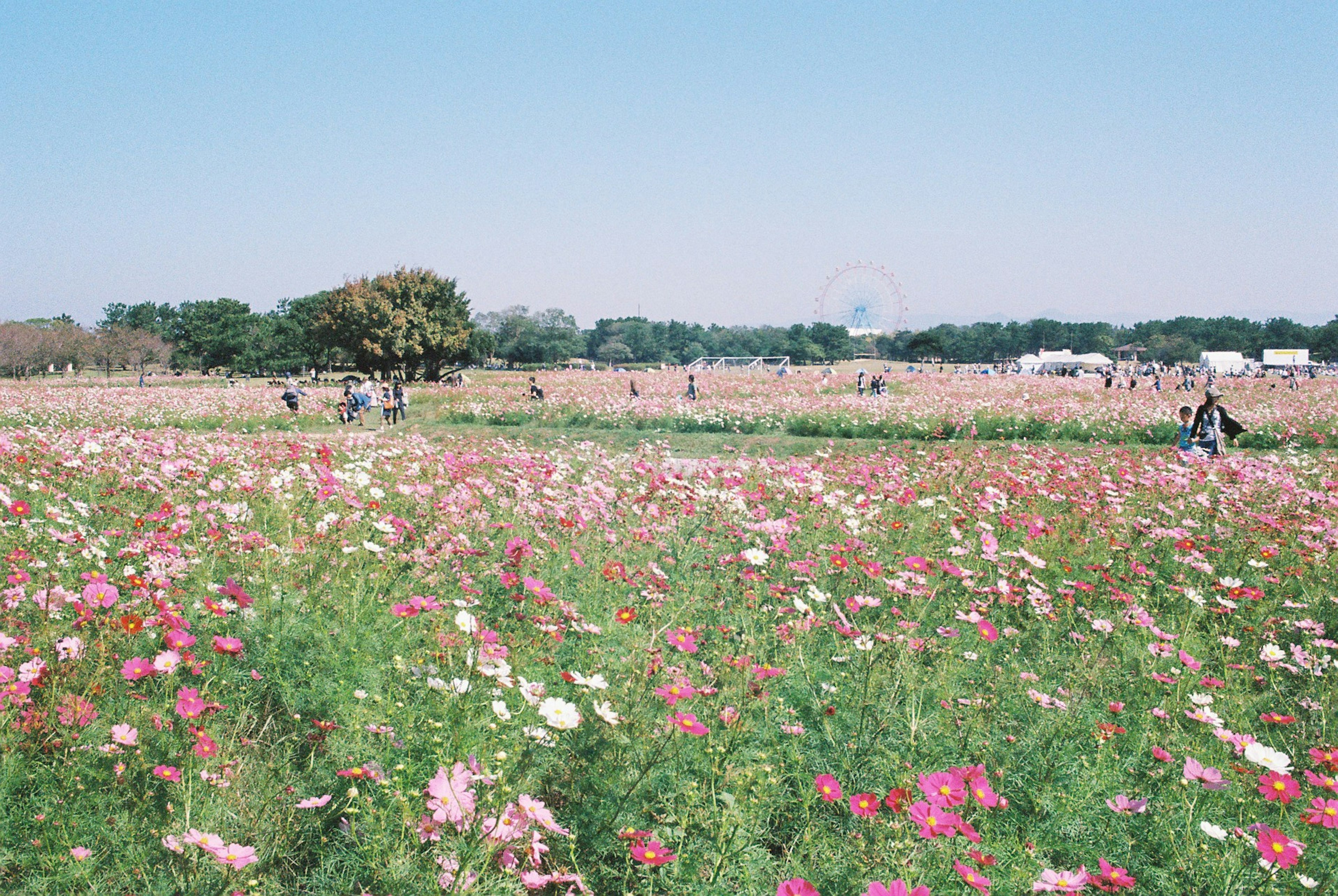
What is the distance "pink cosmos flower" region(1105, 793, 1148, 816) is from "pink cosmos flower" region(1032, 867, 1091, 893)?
0.52 metres

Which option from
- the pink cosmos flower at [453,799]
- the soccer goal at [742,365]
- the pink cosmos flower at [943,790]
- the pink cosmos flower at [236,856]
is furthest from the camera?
the soccer goal at [742,365]

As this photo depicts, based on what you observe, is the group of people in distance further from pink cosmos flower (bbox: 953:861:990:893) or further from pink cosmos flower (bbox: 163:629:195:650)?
pink cosmos flower (bbox: 953:861:990:893)

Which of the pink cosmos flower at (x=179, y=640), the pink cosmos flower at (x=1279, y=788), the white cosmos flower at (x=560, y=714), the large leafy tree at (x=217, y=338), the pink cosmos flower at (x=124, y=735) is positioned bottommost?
the pink cosmos flower at (x=1279, y=788)

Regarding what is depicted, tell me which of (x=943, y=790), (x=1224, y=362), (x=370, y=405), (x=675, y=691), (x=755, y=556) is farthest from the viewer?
(x=1224, y=362)

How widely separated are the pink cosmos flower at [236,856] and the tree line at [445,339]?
4343cm

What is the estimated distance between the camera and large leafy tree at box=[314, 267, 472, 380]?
4312cm

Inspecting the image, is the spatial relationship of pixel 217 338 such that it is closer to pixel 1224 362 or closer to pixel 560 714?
pixel 560 714

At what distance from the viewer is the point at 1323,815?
80.8 inches

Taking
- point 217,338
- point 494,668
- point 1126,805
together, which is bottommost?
point 1126,805

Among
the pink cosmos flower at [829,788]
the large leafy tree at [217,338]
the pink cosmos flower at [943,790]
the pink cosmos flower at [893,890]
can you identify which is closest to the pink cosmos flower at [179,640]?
the pink cosmos flower at [829,788]

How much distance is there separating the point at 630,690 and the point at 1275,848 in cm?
173

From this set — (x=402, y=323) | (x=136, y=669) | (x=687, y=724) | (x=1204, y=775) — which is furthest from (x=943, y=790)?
(x=402, y=323)

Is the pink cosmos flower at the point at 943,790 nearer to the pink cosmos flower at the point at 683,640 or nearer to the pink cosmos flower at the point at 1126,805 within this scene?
the pink cosmos flower at the point at 1126,805

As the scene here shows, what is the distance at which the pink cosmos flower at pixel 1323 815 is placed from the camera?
6.61ft
